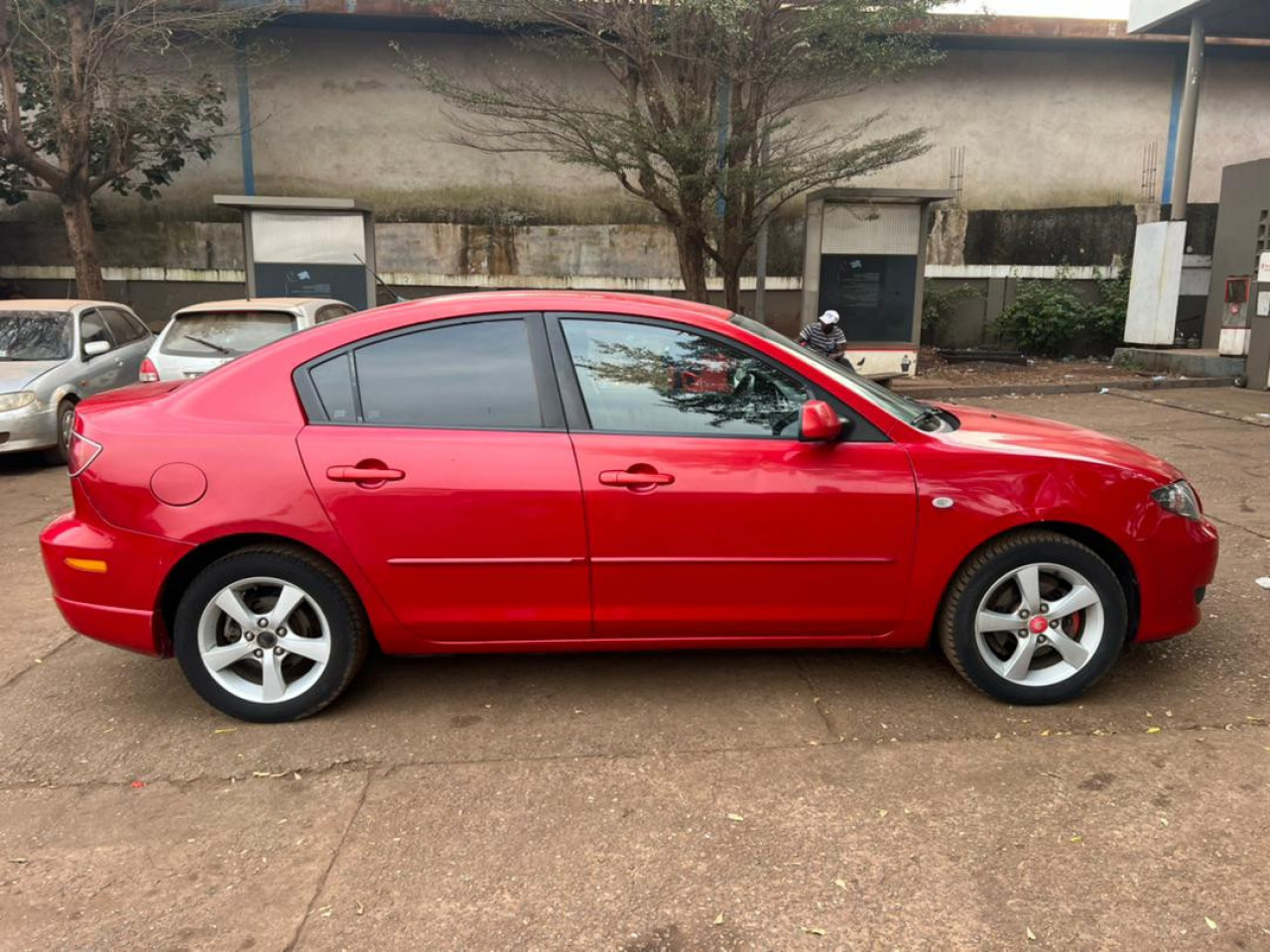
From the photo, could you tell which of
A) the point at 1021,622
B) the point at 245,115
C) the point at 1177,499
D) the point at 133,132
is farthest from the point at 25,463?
the point at 1177,499

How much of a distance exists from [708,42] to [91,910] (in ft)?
37.1

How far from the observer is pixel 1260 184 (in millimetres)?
13031

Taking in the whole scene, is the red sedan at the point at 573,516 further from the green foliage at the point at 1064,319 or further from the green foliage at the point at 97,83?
the green foliage at the point at 1064,319

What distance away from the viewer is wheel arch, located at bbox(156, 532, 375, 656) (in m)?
3.37

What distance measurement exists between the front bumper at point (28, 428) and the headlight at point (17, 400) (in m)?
0.04

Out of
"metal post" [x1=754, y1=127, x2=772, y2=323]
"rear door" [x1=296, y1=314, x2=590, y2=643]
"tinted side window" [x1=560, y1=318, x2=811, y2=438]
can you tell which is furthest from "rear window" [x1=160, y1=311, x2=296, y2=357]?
"metal post" [x1=754, y1=127, x2=772, y2=323]

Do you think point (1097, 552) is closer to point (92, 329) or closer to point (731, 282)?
point (92, 329)

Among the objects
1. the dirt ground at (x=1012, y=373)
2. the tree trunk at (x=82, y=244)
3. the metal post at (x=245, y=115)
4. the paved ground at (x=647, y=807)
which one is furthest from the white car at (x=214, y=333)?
the metal post at (x=245, y=115)

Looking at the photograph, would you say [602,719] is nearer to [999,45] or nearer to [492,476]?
[492,476]

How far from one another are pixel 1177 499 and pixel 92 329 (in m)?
9.82

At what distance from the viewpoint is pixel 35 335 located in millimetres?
9031

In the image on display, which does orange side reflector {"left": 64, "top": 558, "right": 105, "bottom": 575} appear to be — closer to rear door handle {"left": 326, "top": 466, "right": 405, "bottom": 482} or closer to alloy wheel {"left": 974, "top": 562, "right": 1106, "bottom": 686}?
rear door handle {"left": 326, "top": 466, "right": 405, "bottom": 482}

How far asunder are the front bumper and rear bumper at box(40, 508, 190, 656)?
574cm

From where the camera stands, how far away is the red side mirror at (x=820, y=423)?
3.30 metres
